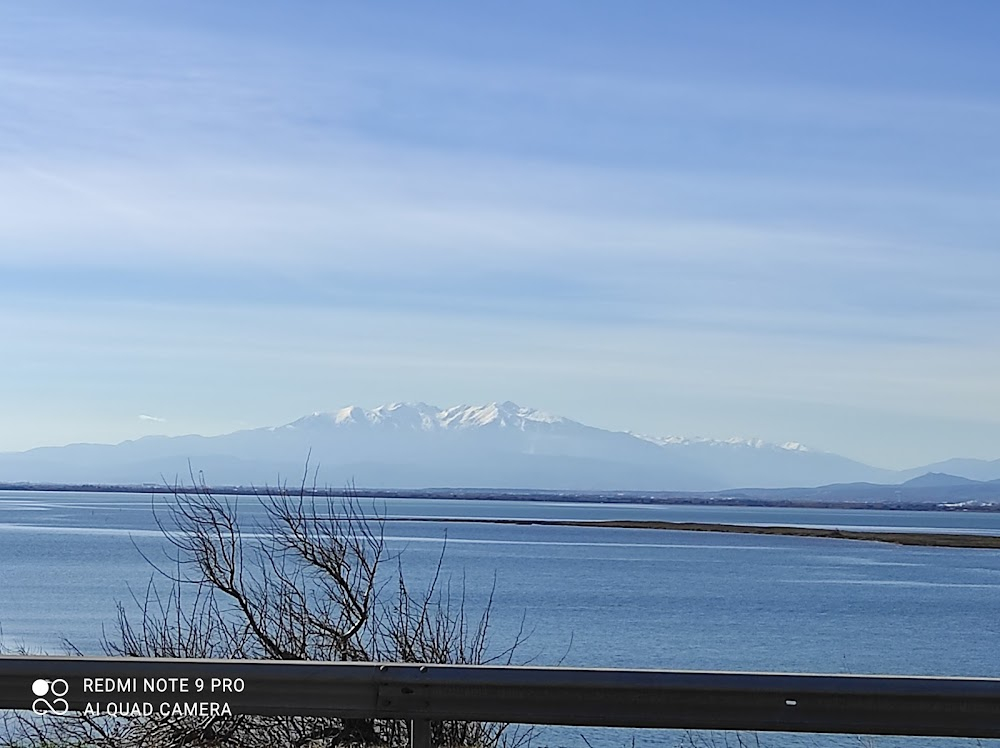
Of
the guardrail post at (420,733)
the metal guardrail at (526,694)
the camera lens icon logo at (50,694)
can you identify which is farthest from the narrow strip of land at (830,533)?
the camera lens icon logo at (50,694)

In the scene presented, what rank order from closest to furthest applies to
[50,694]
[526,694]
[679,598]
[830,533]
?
[526,694] → [50,694] → [679,598] → [830,533]

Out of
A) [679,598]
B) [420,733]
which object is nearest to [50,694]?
[420,733]

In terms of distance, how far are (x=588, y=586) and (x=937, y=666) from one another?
89.9ft

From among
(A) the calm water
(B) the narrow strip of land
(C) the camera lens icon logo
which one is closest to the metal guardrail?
(C) the camera lens icon logo

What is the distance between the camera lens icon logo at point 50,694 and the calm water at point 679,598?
9.67 meters

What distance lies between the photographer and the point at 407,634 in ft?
31.5

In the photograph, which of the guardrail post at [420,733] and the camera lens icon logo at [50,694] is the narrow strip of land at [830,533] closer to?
the guardrail post at [420,733]

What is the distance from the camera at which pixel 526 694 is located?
503 cm

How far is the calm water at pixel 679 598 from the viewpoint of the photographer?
3706 cm

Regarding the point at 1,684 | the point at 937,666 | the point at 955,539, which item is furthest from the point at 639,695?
the point at 955,539

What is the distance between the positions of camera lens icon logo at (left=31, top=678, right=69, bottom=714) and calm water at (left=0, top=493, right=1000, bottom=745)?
967 cm

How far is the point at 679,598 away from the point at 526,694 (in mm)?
55117

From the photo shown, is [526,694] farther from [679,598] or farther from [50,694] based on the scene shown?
[679,598]

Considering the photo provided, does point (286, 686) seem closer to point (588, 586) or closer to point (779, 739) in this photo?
point (779, 739)
